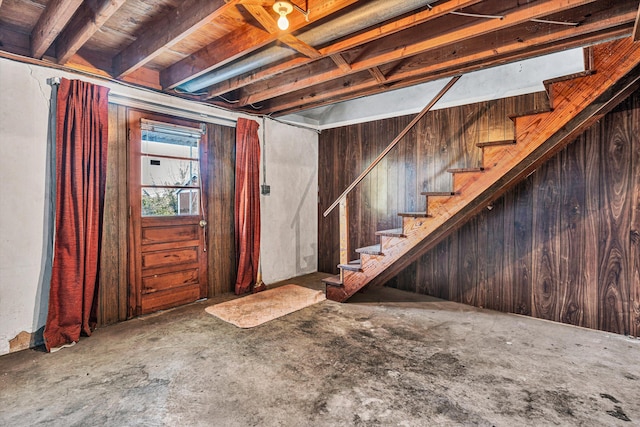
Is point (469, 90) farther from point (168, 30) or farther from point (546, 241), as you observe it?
point (168, 30)

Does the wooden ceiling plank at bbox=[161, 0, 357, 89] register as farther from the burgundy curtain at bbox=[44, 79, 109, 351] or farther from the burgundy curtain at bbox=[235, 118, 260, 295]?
the burgundy curtain at bbox=[235, 118, 260, 295]

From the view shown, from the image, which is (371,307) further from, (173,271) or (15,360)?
(15,360)

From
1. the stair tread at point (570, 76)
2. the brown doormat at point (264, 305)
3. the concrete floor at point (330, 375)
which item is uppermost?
the stair tread at point (570, 76)

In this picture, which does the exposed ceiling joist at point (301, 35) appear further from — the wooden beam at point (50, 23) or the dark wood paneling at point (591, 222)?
the dark wood paneling at point (591, 222)

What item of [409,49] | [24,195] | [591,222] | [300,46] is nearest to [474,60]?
[409,49]

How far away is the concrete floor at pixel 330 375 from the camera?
177 cm

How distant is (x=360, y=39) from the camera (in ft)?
7.52

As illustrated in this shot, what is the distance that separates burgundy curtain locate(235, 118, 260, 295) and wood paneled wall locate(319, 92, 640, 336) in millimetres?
1982

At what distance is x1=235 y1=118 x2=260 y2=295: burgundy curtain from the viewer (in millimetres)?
3977

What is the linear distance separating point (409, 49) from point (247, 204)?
256cm

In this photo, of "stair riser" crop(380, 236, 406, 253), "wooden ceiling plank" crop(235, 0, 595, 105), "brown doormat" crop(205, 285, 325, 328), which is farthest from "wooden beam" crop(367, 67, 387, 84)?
"brown doormat" crop(205, 285, 325, 328)

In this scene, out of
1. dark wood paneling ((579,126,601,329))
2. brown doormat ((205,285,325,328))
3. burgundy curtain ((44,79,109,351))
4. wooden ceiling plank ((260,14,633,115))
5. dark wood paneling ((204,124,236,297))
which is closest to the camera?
wooden ceiling plank ((260,14,633,115))

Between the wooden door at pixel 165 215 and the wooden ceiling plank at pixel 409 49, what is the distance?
39.3 inches

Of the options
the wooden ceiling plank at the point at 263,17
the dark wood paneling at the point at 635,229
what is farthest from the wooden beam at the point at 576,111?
the wooden ceiling plank at the point at 263,17
